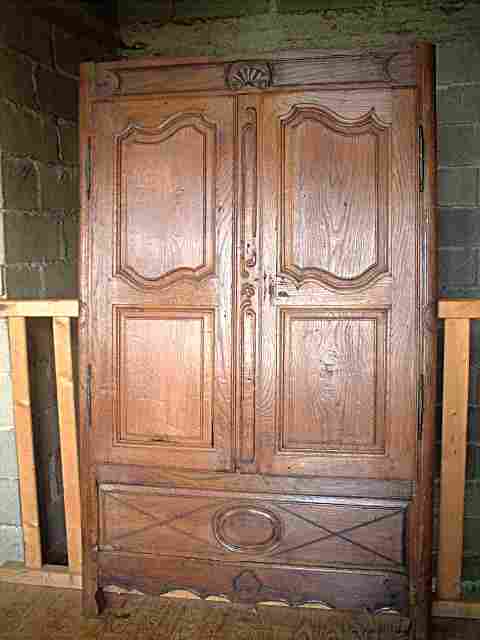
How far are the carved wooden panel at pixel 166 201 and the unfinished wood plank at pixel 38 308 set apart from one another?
11.5 inches

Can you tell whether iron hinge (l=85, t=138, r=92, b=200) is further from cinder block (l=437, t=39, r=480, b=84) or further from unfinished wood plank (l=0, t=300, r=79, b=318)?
cinder block (l=437, t=39, r=480, b=84)

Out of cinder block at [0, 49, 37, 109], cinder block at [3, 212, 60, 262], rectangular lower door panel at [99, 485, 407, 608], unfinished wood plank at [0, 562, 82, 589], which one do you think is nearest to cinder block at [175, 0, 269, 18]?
cinder block at [0, 49, 37, 109]

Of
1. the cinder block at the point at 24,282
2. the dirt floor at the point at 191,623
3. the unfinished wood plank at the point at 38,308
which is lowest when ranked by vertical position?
the dirt floor at the point at 191,623

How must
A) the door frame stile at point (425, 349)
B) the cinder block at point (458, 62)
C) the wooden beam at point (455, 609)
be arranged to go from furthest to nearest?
the cinder block at point (458, 62)
the wooden beam at point (455, 609)
the door frame stile at point (425, 349)

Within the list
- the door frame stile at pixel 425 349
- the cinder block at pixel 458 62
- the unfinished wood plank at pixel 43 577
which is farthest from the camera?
the cinder block at pixel 458 62

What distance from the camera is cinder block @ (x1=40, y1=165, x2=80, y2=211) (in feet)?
10.8

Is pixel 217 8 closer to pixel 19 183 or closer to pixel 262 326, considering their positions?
pixel 19 183

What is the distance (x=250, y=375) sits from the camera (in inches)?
99.7

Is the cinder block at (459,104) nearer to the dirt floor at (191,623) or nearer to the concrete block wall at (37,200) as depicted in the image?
the concrete block wall at (37,200)

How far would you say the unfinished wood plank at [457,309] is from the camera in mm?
2531

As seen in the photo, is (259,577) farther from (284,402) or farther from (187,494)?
(284,402)

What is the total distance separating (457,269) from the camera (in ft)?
11.9

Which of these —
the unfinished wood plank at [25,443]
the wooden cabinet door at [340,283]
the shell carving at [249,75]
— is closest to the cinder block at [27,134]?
the unfinished wood plank at [25,443]

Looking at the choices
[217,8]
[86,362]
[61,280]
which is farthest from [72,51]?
[86,362]
